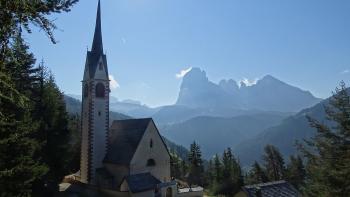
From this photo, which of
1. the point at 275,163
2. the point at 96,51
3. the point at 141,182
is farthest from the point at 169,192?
the point at 275,163

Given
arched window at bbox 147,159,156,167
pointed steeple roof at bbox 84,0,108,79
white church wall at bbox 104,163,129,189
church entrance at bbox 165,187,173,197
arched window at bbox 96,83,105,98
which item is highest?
pointed steeple roof at bbox 84,0,108,79

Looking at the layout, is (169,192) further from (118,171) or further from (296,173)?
(296,173)

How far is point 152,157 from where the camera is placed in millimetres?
36688

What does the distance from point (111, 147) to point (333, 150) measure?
77.6 ft

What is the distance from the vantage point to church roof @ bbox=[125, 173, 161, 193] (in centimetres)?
3210

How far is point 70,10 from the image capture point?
8.05 m

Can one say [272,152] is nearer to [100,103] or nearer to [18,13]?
[100,103]

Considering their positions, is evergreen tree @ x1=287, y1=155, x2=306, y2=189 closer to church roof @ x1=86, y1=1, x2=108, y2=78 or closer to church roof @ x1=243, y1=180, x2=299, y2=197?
church roof @ x1=243, y1=180, x2=299, y2=197

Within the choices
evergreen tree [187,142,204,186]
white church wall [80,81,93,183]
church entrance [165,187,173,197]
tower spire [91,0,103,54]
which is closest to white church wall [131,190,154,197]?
church entrance [165,187,173,197]

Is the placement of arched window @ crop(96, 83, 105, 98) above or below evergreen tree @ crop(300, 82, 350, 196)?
above

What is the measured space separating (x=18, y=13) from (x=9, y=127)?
1275cm

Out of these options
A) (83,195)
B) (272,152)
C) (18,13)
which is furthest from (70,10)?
(272,152)

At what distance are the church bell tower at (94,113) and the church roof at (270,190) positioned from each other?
56.7 feet

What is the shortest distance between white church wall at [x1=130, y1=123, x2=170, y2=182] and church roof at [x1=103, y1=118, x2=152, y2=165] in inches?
20.4
